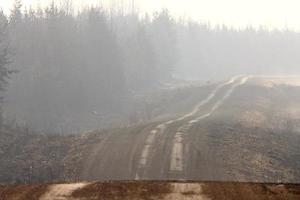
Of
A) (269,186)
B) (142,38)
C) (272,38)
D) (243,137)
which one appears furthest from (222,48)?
(269,186)

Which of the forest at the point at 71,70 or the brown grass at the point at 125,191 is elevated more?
the forest at the point at 71,70

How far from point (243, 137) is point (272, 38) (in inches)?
5000

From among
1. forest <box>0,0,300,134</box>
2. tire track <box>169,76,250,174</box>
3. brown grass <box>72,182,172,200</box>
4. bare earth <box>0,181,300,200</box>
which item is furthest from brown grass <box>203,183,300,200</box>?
forest <box>0,0,300,134</box>

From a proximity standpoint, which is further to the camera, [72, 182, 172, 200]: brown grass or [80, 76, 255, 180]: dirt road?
[80, 76, 255, 180]: dirt road

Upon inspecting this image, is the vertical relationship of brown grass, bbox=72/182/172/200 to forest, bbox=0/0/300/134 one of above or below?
below

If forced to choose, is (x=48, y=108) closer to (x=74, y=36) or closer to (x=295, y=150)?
(x=74, y=36)

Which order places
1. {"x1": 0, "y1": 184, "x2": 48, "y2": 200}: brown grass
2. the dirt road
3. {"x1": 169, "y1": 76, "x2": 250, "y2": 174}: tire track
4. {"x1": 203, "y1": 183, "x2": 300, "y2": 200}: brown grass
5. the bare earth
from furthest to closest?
1. {"x1": 169, "y1": 76, "x2": 250, "y2": 174}: tire track
2. the dirt road
3. {"x1": 0, "y1": 184, "x2": 48, "y2": 200}: brown grass
4. the bare earth
5. {"x1": 203, "y1": 183, "x2": 300, "y2": 200}: brown grass

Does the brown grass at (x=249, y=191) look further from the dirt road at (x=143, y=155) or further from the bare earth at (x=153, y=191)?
the dirt road at (x=143, y=155)

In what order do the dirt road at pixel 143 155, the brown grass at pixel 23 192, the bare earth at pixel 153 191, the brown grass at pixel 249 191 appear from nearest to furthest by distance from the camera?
the brown grass at pixel 249 191 → the bare earth at pixel 153 191 → the brown grass at pixel 23 192 → the dirt road at pixel 143 155

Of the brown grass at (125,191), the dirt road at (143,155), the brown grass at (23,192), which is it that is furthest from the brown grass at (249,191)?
the dirt road at (143,155)

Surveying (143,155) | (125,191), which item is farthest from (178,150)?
(125,191)

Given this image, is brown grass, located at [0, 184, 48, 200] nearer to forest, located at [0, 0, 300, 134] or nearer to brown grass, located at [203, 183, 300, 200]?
brown grass, located at [203, 183, 300, 200]

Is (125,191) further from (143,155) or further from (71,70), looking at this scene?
(71,70)

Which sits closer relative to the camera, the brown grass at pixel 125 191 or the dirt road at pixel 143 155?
the brown grass at pixel 125 191
